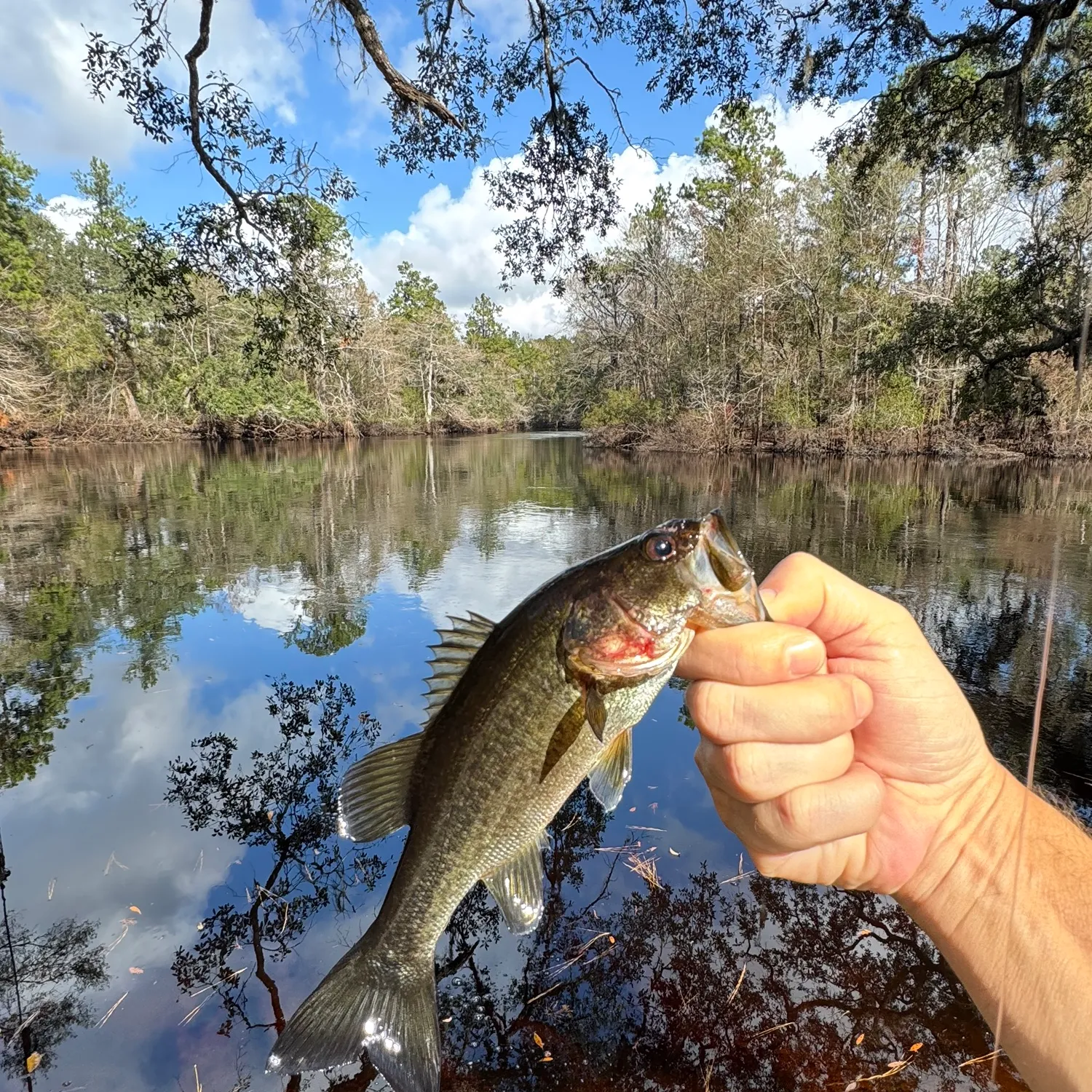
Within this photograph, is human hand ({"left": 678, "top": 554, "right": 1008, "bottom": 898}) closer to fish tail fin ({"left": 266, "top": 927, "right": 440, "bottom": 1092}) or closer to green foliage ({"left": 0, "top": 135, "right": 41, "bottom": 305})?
fish tail fin ({"left": 266, "top": 927, "right": 440, "bottom": 1092})

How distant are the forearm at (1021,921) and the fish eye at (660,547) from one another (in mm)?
1370

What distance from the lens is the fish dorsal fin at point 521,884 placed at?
2131mm

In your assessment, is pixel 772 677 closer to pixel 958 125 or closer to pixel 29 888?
pixel 29 888

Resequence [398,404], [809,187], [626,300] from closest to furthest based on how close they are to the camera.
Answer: [809,187] → [626,300] → [398,404]

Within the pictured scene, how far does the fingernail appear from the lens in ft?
5.75

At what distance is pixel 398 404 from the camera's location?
62812 mm

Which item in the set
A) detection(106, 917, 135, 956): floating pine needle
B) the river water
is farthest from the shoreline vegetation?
detection(106, 917, 135, 956): floating pine needle

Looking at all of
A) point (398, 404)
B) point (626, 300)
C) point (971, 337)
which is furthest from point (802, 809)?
point (398, 404)

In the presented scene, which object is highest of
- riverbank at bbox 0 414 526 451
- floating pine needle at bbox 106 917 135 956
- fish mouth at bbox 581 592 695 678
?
riverbank at bbox 0 414 526 451

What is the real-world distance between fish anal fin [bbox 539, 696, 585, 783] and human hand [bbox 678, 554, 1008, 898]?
0.34m

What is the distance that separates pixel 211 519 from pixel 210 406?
119ft

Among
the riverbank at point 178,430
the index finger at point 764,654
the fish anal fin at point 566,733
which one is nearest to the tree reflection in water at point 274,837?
the fish anal fin at point 566,733

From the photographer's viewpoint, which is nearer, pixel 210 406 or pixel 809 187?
pixel 809 187

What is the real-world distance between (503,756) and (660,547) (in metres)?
0.82
